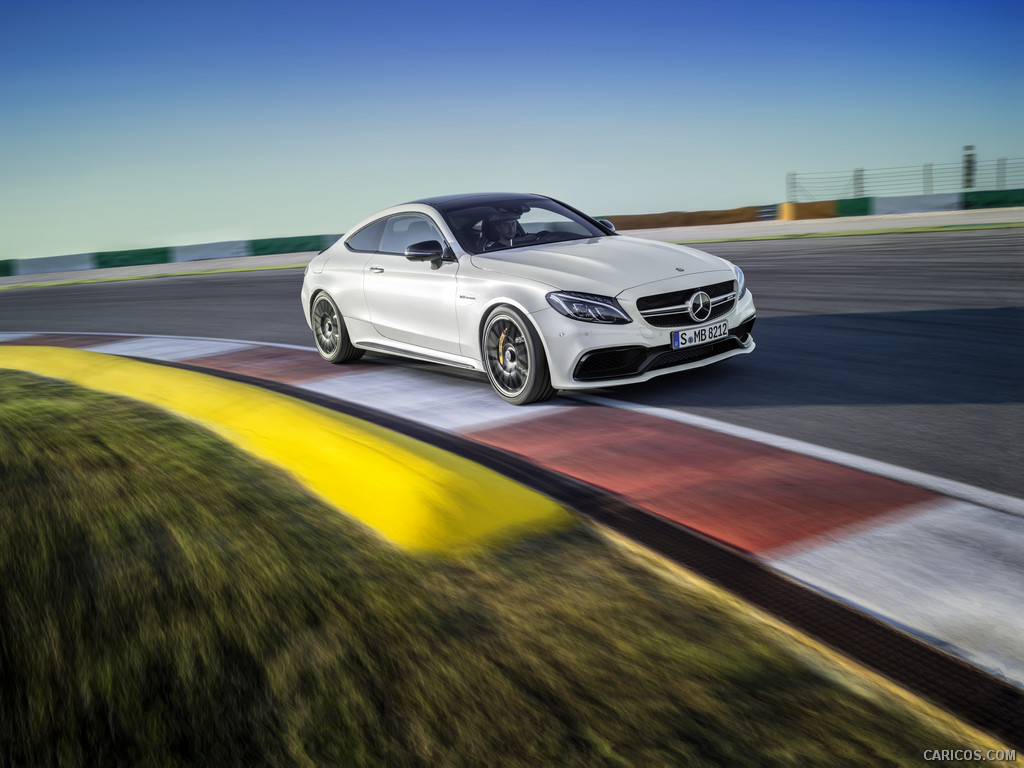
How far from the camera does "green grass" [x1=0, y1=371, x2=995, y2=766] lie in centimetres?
246

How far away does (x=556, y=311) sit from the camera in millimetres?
5973

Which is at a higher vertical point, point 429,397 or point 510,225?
point 510,225

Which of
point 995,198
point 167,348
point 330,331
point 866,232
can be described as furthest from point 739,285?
point 995,198

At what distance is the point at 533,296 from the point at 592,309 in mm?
393

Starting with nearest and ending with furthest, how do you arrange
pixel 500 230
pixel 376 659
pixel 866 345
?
1. pixel 376 659
2. pixel 500 230
3. pixel 866 345

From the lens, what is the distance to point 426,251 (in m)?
6.75

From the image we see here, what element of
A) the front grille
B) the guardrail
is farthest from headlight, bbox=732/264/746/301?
the guardrail

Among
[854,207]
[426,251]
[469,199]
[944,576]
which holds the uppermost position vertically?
Answer: [469,199]

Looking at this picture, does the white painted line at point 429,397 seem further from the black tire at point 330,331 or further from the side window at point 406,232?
the side window at point 406,232

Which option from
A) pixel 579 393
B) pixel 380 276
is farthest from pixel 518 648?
pixel 380 276

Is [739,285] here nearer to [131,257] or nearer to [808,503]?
[808,503]

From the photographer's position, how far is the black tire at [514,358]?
6.14 meters

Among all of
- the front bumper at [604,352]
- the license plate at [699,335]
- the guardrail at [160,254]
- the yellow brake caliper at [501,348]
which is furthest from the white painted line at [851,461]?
the guardrail at [160,254]

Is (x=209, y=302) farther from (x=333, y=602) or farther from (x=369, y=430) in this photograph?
(x=333, y=602)
